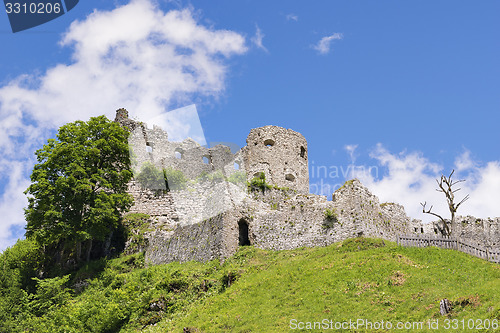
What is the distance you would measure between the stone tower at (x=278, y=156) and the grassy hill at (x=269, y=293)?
11905 millimetres

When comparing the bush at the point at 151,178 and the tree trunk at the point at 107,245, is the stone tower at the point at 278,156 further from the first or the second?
the tree trunk at the point at 107,245

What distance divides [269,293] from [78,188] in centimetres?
1565

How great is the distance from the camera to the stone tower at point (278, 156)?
4353 cm

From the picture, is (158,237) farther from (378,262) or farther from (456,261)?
(456,261)

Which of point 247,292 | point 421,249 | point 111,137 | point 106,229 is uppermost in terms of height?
point 111,137

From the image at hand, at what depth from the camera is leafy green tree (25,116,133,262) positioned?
35.8 metres

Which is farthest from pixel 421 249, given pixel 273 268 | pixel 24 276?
pixel 24 276

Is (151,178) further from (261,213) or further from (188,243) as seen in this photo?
(261,213)

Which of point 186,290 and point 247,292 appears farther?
point 186,290

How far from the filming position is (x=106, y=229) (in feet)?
119

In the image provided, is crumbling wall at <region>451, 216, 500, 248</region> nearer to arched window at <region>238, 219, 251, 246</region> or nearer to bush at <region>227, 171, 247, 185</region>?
arched window at <region>238, 219, 251, 246</region>

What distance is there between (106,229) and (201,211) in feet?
20.9

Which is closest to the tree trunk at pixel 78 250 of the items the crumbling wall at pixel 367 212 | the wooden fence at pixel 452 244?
the crumbling wall at pixel 367 212

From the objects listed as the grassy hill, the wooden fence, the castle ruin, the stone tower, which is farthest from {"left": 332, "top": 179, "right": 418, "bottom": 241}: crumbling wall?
the stone tower
